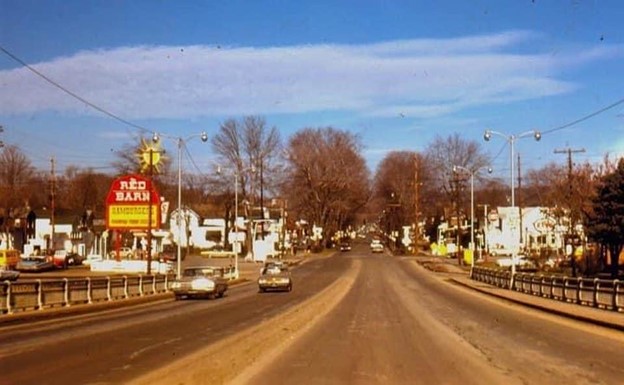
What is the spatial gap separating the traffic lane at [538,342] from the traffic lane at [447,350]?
19 mm

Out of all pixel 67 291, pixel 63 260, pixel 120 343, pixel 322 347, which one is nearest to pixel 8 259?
pixel 63 260

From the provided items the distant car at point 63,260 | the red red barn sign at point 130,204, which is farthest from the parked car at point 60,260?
the red red barn sign at point 130,204

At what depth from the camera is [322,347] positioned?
19.3m

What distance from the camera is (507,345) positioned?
20.0 metres

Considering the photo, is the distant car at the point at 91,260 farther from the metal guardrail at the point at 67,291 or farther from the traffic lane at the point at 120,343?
the traffic lane at the point at 120,343

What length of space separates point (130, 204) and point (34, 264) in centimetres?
2355

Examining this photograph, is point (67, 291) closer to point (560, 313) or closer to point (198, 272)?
point (198, 272)

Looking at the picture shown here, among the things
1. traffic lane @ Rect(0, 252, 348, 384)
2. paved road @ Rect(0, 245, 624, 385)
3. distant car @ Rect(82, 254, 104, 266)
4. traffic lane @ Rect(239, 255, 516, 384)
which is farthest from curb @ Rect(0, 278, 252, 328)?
distant car @ Rect(82, 254, 104, 266)

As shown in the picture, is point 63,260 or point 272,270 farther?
point 63,260

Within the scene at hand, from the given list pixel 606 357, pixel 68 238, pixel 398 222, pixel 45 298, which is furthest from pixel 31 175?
pixel 606 357

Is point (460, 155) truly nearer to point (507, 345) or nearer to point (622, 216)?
point (622, 216)

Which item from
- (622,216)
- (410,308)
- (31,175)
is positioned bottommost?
(410,308)

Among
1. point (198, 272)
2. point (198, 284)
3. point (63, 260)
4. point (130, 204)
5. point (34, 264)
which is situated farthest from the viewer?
point (63, 260)

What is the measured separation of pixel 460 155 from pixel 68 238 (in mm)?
60974
